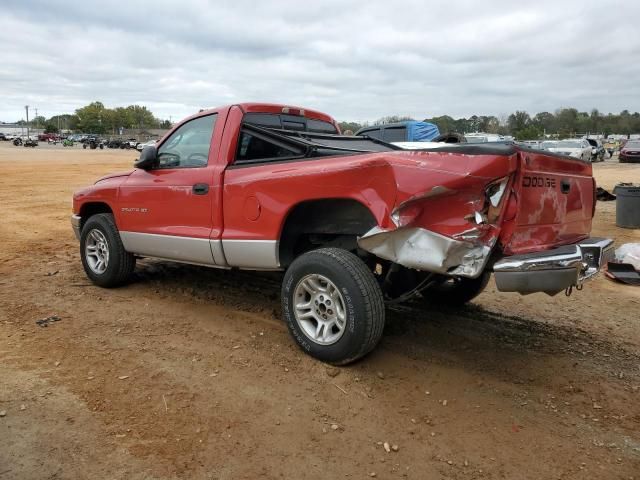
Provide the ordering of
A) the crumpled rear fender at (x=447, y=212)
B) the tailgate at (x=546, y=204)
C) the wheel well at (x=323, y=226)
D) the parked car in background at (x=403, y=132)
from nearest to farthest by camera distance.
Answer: the crumpled rear fender at (x=447, y=212) → the tailgate at (x=546, y=204) → the wheel well at (x=323, y=226) → the parked car in background at (x=403, y=132)

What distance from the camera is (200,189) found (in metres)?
4.54

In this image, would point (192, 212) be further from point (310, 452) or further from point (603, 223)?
point (603, 223)

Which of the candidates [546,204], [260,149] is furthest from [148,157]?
[546,204]

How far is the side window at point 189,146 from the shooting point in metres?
4.71

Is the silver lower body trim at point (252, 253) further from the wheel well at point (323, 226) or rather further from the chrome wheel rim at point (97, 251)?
the chrome wheel rim at point (97, 251)

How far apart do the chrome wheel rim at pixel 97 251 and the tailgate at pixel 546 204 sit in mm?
4157

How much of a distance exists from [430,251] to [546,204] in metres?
0.99

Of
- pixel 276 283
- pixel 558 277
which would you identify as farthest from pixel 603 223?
pixel 558 277

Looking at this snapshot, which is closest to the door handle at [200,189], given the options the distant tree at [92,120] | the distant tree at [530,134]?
the distant tree at [530,134]

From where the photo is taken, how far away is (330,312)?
3729 mm

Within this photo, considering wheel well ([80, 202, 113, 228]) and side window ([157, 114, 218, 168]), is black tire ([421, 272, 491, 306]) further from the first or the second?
wheel well ([80, 202, 113, 228])

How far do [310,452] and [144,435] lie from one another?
939mm

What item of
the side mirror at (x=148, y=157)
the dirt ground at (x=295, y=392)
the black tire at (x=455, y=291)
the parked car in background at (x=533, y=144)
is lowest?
the dirt ground at (x=295, y=392)

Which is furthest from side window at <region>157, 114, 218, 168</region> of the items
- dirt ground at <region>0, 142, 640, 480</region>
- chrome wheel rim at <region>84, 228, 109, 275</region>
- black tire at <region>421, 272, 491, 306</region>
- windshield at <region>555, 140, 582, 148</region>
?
windshield at <region>555, 140, 582, 148</region>
